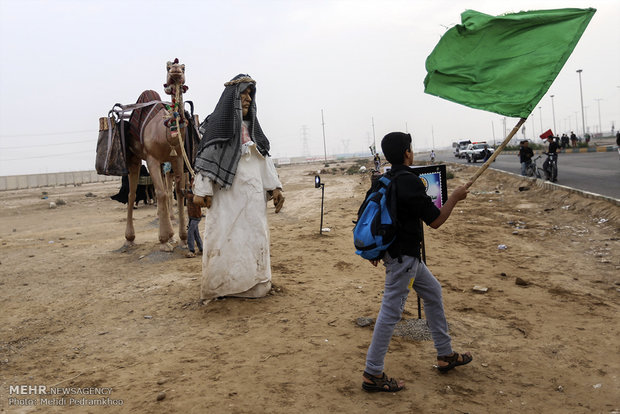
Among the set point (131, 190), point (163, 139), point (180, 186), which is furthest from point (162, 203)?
point (131, 190)

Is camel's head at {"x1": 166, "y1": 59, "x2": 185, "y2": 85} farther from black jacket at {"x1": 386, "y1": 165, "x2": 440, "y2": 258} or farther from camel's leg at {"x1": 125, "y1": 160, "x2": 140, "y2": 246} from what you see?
black jacket at {"x1": 386, "y1": 165, "x2": 440, "y2": 258}

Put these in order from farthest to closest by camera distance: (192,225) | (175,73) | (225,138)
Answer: (192,225) → (175,73) → (225,138)

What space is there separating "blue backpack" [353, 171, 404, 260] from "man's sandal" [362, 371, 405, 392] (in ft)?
2.68

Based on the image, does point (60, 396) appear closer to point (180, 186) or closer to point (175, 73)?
point (175, 73)

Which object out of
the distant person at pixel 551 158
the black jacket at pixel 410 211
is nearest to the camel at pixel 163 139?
the black jacket at pixel 410 211

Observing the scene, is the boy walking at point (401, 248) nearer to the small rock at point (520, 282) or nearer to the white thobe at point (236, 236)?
the white thobe at point (236, 236)

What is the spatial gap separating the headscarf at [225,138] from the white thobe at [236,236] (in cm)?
11

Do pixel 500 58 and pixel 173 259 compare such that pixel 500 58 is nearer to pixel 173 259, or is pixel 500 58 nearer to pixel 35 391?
pixel 35 391

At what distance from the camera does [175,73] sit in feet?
23.0

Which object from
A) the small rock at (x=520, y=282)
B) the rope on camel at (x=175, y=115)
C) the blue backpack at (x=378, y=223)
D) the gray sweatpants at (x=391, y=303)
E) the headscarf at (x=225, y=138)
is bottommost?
the small rock at (x=520, y=282)

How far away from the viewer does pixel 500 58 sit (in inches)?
149

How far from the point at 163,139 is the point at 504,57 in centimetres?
566

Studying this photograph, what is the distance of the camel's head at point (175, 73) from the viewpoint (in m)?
7.00

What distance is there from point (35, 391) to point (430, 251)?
19.6 feet
